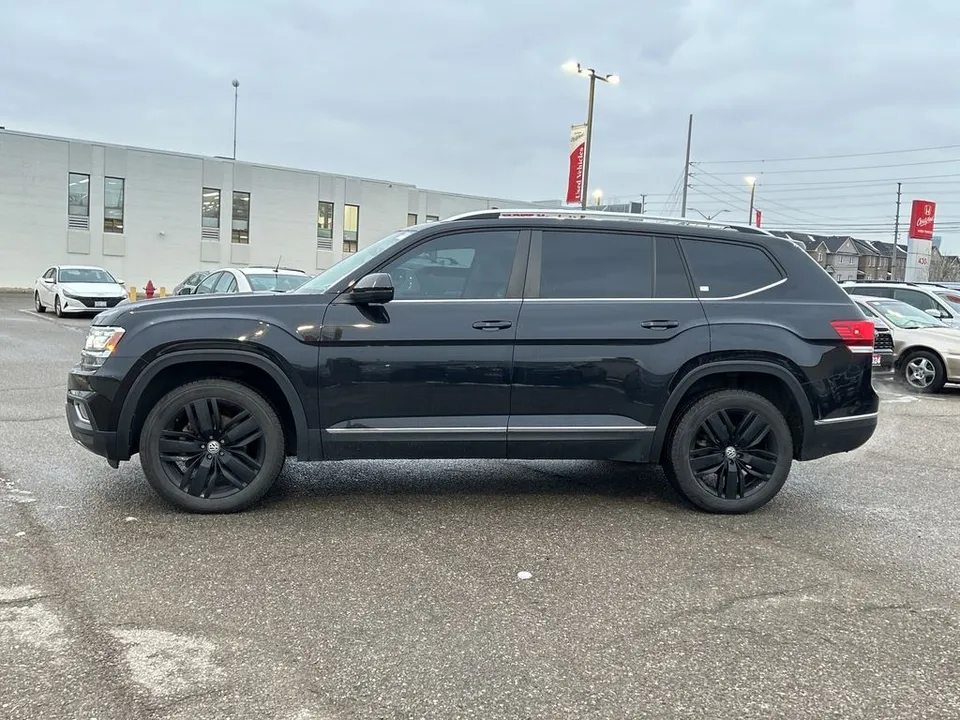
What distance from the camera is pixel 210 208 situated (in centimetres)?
4100

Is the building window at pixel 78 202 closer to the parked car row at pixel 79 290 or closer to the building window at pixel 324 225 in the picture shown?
the building window at pixel 324 225

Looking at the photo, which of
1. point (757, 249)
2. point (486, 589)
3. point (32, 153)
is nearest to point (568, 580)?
point (486, 589)

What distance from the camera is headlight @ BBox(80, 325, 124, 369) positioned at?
15.4ft

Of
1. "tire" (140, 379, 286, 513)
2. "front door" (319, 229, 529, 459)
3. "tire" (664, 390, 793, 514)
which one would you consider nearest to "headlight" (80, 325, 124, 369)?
"tire" (140, 379, 286, 513)

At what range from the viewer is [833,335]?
507 cm

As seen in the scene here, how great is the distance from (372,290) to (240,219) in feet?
130

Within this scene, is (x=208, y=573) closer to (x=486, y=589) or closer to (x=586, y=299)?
(x=486, y=589)

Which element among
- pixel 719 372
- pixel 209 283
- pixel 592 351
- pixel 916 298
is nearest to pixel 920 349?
pixel 916 298

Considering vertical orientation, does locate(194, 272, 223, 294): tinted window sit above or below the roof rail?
below

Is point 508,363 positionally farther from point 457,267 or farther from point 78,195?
point 78,195

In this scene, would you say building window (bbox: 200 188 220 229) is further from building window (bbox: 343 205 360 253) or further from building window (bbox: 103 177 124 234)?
building window (bbox: 343 205 360 253)

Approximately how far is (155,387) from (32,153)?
121 feet

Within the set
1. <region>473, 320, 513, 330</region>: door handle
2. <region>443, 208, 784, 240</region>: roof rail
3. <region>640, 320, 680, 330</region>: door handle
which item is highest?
<region>443, 208, 784, 240</region>: roof rail

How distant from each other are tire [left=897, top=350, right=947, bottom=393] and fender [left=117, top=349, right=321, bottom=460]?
34.2ft
